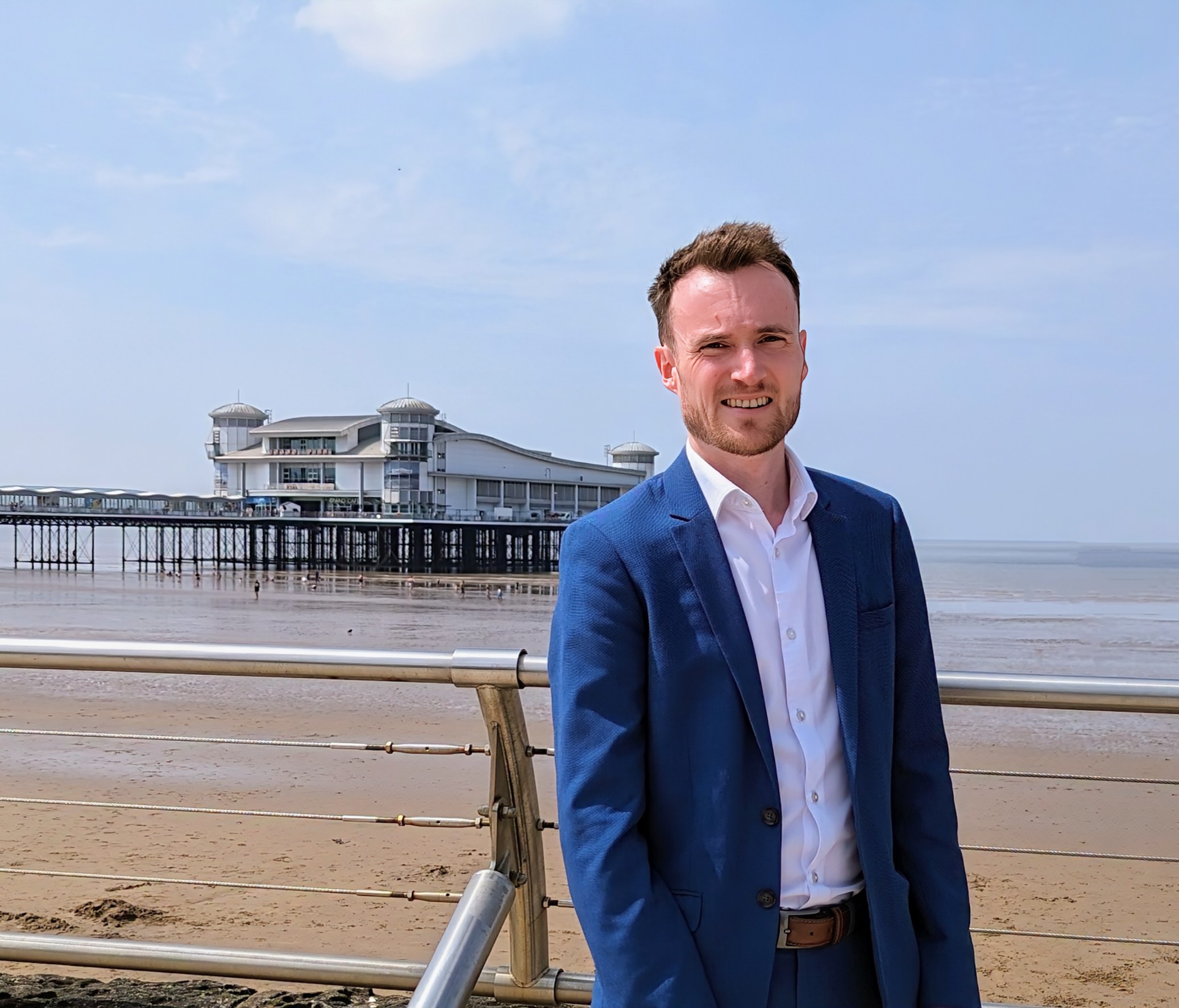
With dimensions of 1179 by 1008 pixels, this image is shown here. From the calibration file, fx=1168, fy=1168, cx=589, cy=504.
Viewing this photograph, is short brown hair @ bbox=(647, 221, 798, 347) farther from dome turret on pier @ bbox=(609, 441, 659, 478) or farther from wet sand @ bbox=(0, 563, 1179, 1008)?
dome turret on pier @ bbox=(609, 441, 659, 478)

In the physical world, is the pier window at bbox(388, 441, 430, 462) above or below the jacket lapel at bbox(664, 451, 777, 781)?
above

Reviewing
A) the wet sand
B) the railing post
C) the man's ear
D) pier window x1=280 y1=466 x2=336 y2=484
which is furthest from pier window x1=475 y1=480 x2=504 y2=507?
the man's ear

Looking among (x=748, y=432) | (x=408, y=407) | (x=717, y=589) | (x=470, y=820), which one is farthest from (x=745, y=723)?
(x=408, y=407)

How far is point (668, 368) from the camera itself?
182 cm

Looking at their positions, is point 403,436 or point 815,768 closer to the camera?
point 815,768

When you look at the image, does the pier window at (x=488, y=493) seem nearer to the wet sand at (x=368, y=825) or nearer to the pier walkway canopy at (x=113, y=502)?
the pier walkway canopy at (x=113, y=502)

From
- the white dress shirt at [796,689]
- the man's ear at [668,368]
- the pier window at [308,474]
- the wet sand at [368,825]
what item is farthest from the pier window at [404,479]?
the white dress shirt at [796,689]

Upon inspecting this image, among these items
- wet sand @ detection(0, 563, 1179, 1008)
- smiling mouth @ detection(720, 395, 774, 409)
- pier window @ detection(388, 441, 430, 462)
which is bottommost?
wet sand @ detection(0, 563, 1179, 1008)

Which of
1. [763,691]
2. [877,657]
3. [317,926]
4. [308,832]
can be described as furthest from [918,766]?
[308,832]

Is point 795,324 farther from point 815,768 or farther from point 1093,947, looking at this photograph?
point 1093,947

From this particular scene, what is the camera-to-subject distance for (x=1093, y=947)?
16.1 feet

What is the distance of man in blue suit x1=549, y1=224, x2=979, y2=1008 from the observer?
5.27 ft

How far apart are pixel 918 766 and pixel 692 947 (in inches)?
18.0

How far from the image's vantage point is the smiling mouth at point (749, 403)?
1.73m
